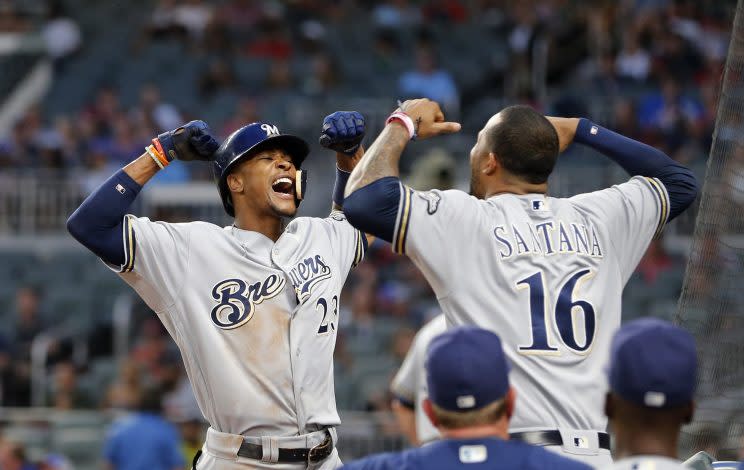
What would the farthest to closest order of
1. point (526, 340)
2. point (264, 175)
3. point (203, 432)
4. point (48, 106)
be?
point (48, 106)
point (203, 432)
point (264, 175)
point (526, 340)

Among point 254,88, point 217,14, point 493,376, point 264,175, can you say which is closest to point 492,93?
point 254,88

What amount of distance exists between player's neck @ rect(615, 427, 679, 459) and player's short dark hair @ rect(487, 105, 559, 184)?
148cm

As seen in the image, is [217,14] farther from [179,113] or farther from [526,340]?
[526,340]

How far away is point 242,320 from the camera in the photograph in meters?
5.16

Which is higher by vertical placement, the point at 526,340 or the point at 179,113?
the point at 179,113

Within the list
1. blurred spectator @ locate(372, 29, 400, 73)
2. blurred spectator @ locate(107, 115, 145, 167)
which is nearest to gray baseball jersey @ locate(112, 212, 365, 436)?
blurred spectator @ locate(107, 115, 145, 167)

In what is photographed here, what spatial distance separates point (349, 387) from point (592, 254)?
7.01 metres

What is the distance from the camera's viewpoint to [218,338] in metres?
5.14

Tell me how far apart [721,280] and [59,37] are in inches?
541

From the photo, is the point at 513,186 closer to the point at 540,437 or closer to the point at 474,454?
the point at 540,437

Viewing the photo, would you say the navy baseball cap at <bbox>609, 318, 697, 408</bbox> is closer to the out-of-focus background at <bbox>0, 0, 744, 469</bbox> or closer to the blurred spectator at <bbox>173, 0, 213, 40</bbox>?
the out-of-focus background at <bbox>0, 0, 744, 469</bbox>

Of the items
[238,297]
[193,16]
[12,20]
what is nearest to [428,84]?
[193,16]

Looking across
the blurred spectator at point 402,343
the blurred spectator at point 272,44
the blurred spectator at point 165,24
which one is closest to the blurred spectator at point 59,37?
the blurred spectator at point 165,24

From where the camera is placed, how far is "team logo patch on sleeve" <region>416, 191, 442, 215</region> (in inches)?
181
